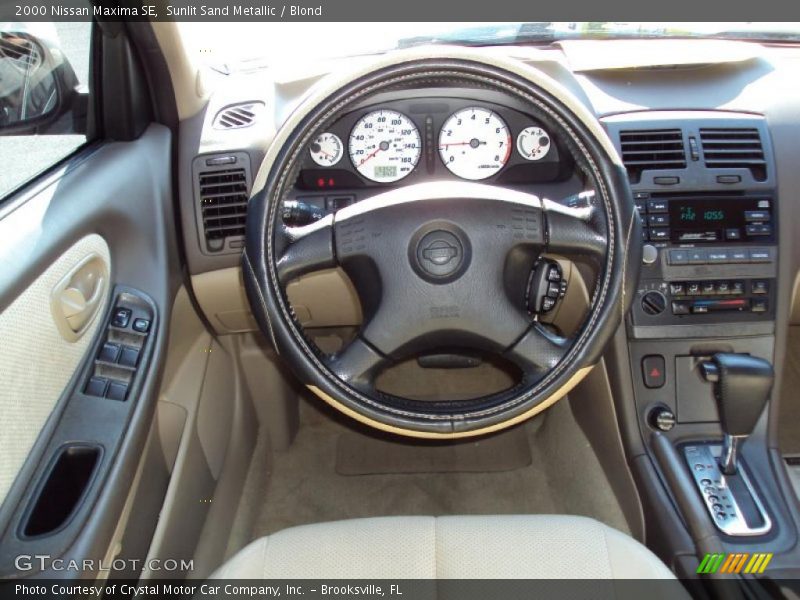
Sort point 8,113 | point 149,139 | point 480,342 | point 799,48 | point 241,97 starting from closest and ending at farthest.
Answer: point 480,342
point 8,113
point 149,139
point 241,97
point 799,48

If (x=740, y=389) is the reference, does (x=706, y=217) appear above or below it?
above

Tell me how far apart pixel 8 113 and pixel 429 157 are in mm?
974

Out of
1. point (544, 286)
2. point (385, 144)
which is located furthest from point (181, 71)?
point (544, 286)

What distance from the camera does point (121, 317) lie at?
58.9 inches

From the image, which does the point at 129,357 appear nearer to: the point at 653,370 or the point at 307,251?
the point at 307,251

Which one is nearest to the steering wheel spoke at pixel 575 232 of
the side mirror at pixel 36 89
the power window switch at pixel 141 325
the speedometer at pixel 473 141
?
the speedometer at pixel 473 141

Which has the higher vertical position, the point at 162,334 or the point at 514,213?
the point at 514,213

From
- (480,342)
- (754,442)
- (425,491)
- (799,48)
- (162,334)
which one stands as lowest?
(425,491)

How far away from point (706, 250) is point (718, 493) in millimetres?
609

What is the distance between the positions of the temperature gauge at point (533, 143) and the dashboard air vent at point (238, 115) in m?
0.71

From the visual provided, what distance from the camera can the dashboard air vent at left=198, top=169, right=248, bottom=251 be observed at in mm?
1755

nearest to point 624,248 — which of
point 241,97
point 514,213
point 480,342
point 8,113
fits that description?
point 514,213

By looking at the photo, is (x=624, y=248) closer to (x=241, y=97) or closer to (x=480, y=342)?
(x=480, y=342)

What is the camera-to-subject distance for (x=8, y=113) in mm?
1491
